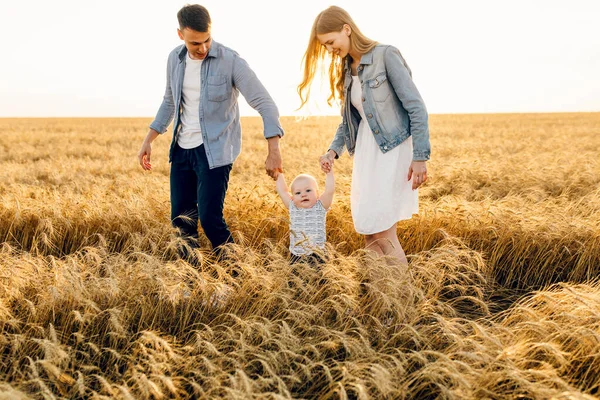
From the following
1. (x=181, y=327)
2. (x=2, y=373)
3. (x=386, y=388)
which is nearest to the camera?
(x=386, y=388)

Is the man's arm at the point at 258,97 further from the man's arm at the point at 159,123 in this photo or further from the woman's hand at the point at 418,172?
the woman's hand at the point at 418,172

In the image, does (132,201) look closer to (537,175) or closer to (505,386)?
(505,386)

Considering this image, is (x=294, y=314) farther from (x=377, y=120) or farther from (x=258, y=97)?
(x=258, y=97)

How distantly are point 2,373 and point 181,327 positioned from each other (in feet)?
2.87

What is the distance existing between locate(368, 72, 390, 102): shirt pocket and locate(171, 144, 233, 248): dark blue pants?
1.19 m

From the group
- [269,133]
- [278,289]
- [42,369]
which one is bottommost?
Result: [42,369]

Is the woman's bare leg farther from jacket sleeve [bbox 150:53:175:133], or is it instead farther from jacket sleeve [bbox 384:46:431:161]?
jacket sleeve [bbox 150:53:175:133]

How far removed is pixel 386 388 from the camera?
2.06 m

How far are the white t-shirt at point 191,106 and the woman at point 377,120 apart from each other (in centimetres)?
77

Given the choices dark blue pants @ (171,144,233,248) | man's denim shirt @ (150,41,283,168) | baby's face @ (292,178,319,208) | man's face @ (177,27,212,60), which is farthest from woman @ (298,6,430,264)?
dark blue pants @ (171,144,233,248)

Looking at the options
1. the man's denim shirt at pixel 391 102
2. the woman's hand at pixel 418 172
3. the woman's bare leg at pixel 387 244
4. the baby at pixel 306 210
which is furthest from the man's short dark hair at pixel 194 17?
the woman's bare leg at pixel 387 244

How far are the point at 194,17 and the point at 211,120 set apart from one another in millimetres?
704

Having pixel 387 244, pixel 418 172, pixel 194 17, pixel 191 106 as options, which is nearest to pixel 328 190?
pixel 387 244

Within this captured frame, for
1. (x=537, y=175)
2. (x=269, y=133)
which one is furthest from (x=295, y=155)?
(x=269, y=133)
